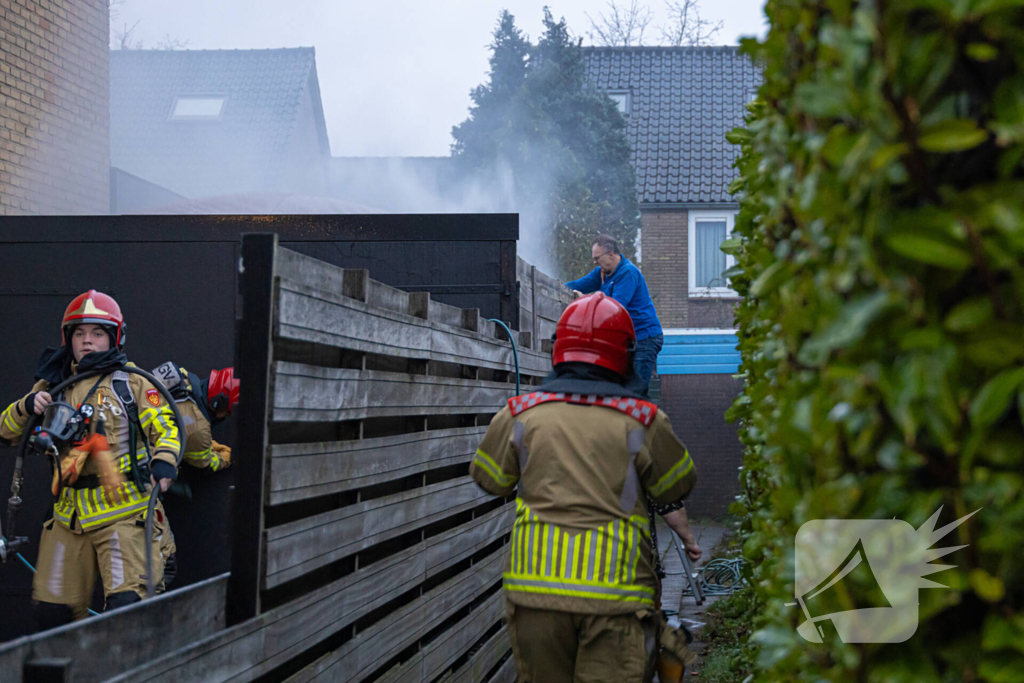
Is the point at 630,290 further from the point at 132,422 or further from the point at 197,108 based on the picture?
the point at 197,108

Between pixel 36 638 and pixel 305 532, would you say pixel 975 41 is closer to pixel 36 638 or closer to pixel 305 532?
pixel 36 638

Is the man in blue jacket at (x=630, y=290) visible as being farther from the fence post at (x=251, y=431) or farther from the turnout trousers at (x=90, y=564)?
the fence post at (x=251, y=431)

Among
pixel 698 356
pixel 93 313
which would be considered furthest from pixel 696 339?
pixel 93 313

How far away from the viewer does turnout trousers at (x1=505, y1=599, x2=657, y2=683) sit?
9.88 feet

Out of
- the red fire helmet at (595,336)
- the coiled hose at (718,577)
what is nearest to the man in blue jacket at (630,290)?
the coiled hose at (718,577)

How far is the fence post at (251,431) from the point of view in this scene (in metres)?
2.41

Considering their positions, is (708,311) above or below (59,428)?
above

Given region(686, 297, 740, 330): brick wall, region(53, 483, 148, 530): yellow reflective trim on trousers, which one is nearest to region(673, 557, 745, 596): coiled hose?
region(53, 483, 148, 530): yellow reflective trim on trousers

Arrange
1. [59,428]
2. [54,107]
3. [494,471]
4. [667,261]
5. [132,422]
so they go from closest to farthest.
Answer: [494,471] < [59,428] < [132,422] < [54,107] < [667,261]

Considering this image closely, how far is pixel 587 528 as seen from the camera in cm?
301

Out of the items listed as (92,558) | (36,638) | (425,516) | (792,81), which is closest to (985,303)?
(792,81)

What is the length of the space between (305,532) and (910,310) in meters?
2.05

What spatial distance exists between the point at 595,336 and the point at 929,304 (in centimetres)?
226

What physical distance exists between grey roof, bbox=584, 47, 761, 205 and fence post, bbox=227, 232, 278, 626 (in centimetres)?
1918
